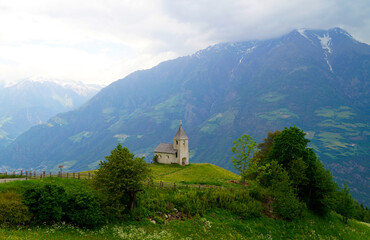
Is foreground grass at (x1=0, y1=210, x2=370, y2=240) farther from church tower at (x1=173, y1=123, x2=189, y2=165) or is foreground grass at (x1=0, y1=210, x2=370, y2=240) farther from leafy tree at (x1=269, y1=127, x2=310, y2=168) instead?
church tower at (x1=173, y1=123, x2=189, y2=165)

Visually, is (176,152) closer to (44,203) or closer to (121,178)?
(121,178)

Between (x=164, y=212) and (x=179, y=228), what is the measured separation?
3787 mm

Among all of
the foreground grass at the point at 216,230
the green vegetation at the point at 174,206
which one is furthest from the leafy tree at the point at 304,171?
the foreground grass at the point at 216,230

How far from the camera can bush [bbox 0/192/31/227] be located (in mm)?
24703

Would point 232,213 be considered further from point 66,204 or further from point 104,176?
point 66,204

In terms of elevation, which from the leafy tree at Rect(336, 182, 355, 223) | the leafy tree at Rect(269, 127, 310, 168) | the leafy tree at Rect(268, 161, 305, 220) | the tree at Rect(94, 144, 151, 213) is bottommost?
the leafy tree at Rect(336, 182, 355, 223)

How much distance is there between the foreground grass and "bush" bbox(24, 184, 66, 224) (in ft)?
4.02

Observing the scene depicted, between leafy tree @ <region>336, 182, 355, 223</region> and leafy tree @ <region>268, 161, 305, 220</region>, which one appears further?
leafy tree @ <region>336, 182, 355, 223</region>

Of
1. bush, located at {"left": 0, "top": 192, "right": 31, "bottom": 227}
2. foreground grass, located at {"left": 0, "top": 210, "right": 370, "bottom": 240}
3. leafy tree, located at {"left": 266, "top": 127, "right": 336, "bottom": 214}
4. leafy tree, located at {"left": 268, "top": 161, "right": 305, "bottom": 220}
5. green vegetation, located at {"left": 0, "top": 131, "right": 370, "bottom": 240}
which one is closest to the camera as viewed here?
bush, located at {"left": 0, "top": 192, "right": 31, "bottom": 227}

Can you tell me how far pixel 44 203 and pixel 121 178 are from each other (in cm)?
882

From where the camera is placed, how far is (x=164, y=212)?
35.9 m

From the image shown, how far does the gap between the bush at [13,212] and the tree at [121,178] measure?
8352 millimetres

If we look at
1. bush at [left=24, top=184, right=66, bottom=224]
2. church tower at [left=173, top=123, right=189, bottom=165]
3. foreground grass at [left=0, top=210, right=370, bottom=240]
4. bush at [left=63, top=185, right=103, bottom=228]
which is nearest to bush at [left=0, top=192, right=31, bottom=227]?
bush at [left=24, top=184, right=66, bottom=224]

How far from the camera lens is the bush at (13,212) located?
81.0 ft
